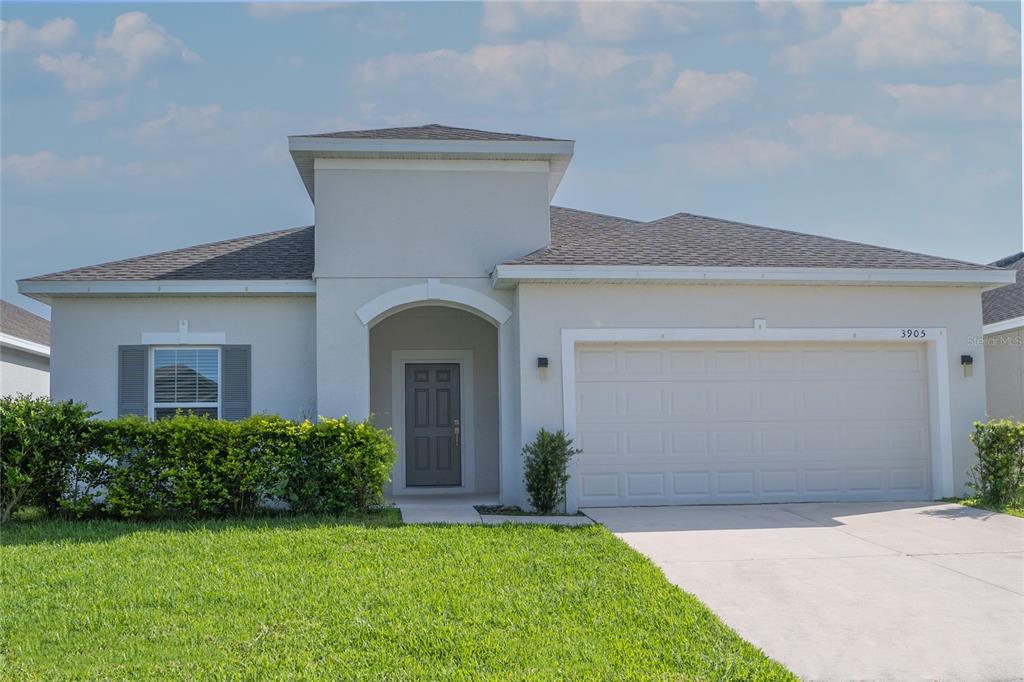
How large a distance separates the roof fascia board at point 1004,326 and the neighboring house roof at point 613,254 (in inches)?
133

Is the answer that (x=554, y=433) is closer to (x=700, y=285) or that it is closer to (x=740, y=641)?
(x=700, y=285)

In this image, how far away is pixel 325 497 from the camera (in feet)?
32.8

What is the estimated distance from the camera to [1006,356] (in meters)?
14.8

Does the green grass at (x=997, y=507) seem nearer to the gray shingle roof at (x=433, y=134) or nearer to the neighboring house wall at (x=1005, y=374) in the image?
the neighboring house wall at (x=1005, y=374)

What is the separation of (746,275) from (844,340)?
176cm

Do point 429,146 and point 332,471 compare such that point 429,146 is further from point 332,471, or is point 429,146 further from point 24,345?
point 24,345

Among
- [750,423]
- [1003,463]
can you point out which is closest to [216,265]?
[750,423]

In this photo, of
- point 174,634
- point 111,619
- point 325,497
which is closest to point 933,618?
point 174,634

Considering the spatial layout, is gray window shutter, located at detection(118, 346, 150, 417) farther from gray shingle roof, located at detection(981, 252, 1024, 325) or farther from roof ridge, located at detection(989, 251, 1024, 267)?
roof ridge, located at detection(989, 251, 1024, 267)

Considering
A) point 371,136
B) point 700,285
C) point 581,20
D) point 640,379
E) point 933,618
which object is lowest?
point 933,618

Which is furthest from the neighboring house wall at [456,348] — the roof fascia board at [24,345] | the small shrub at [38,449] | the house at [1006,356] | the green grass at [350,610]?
the house at [1006,356]

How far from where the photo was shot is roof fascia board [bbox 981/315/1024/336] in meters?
14.6

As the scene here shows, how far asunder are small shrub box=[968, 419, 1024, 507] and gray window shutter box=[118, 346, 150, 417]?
37.9 feet

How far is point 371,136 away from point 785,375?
22.4 feet
